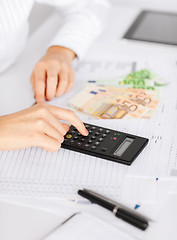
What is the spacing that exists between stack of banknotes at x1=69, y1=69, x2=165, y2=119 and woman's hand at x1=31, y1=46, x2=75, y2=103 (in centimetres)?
4

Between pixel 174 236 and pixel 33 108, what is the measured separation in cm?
35

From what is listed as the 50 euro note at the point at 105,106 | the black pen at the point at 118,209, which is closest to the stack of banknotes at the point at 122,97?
the 50 euro note at the point at 105,106

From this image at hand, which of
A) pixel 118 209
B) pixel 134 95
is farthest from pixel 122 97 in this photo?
pixel 118 209

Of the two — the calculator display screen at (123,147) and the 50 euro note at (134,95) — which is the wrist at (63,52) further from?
the calculator display screen at (123,147)

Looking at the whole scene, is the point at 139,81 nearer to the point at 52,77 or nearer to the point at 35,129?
the point at 52,77

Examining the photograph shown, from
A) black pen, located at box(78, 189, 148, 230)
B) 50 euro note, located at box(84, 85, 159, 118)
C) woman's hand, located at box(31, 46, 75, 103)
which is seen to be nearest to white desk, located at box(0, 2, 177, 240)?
woman's hand, located at box(31, 46, 75, 103)

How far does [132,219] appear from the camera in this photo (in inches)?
18.7

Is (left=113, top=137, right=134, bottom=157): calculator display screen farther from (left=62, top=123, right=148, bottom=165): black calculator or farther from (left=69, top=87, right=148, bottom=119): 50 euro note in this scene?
(left=69, top=87, right=148, bottom=119): 50 euro note

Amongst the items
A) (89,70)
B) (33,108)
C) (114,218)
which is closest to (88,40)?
(89,70)

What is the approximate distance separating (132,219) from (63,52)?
0.59 m

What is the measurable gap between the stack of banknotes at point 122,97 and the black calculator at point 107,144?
0.28 feet

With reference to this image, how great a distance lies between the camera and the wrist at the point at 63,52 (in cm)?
93

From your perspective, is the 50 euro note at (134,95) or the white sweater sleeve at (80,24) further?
the white sweater sleeve at (80,24)

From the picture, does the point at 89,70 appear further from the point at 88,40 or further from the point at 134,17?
the point at 134,17
